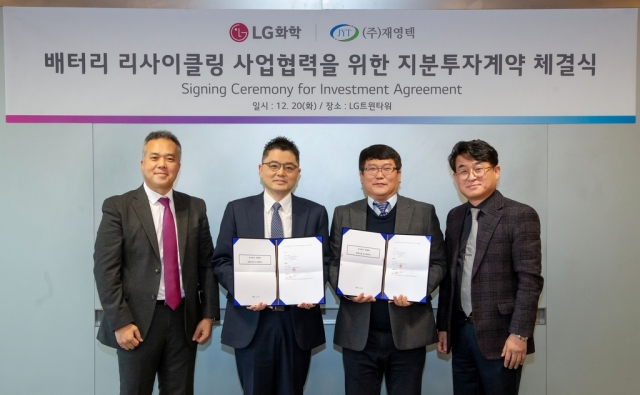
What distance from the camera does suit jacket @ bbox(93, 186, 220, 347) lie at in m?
2.26

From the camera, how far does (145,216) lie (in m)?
2.36

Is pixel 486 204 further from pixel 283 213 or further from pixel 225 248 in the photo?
pixel 225 248

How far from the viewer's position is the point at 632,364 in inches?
127

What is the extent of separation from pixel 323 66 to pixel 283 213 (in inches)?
47.4

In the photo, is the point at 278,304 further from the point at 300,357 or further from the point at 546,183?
the point at 546,183

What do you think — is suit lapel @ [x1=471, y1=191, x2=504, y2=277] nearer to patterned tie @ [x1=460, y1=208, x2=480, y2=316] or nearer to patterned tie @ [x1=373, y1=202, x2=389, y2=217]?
patterned tie @ [x1=460, y1=208, x2=480, y2=316]

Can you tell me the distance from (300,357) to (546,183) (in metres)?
2.11

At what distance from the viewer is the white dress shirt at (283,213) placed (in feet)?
8.09

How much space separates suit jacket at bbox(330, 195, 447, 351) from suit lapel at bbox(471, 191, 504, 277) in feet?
0.66

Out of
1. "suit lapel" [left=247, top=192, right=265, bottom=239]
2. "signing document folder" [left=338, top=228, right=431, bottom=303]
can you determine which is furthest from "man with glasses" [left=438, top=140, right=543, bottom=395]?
"suit lapel" [left=247, top=192, right=265, bottom=239]

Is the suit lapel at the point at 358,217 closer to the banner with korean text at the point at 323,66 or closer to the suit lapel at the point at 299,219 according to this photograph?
the suit lapel at the point at 299,219

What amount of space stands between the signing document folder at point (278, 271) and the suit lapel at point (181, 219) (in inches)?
12.9

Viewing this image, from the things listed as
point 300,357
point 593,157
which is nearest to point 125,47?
point 300,357

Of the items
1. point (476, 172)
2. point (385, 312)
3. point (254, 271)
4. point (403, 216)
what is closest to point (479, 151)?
point (476, 172)
